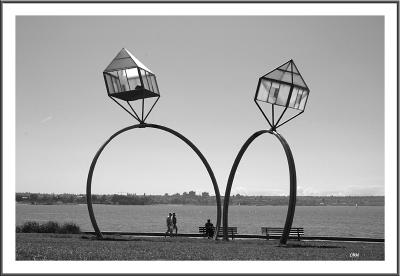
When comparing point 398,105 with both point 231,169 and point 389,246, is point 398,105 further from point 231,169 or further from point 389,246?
point 231,169

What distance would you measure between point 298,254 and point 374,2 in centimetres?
722

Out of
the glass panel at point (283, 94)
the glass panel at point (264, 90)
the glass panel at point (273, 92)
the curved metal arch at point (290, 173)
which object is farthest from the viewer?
the glass panel at point (264, 90)

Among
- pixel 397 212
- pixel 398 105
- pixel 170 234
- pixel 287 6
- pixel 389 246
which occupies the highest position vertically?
pixel 287 6

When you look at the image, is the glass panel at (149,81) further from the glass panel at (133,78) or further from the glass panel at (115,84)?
the glass panel at (115,84)

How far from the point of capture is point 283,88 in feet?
63.4

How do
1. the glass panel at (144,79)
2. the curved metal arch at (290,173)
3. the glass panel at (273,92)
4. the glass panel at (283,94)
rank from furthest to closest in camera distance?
the glass panel at (144,79)
the glass panel at (273,92)
the glass panel at (283,94)
the curved metal arch at (290,173)

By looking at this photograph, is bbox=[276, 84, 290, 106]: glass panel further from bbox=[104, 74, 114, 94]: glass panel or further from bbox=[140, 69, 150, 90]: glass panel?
bbox=[104, 74, 114, 94]: glass panel

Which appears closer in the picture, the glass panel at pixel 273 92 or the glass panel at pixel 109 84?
the glass panel at pixel 273 92

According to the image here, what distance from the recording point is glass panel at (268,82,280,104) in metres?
19.4

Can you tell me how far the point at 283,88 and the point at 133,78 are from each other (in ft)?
19.9

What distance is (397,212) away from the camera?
10898 millimetres

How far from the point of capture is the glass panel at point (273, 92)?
19.4 meters

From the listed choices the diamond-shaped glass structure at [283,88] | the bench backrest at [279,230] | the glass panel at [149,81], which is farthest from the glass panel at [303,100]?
the bench backrest at [279,230]

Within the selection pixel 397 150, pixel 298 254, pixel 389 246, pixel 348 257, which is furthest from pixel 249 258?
pixel 397 150
